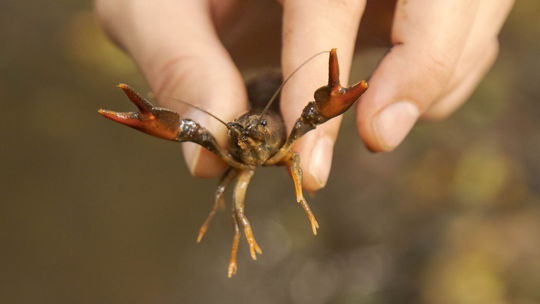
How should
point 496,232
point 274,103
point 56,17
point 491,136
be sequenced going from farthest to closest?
1. point 56,17
2. point 491,136
3. point 496,232
4. point 274,103

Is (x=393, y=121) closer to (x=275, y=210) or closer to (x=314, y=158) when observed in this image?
(x=314, y=158)

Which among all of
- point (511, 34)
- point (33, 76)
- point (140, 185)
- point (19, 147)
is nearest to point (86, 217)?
point (140, 185)

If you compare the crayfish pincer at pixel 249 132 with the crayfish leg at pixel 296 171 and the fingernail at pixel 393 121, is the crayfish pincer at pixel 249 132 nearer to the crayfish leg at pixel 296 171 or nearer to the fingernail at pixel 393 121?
the crayfish leg at pixel 296 171

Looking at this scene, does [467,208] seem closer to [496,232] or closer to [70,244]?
[496,232]

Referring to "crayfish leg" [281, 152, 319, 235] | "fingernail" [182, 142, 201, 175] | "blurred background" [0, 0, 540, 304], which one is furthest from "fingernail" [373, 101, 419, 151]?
"blurred background" [0, 0, 540, 304]

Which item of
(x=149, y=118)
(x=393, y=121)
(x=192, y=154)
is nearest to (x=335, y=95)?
(x=393, y=121)

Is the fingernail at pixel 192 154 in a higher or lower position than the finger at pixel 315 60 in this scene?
lower

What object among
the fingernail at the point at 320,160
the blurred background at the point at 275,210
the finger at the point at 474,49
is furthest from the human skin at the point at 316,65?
the blurred background at the point at 275,210
